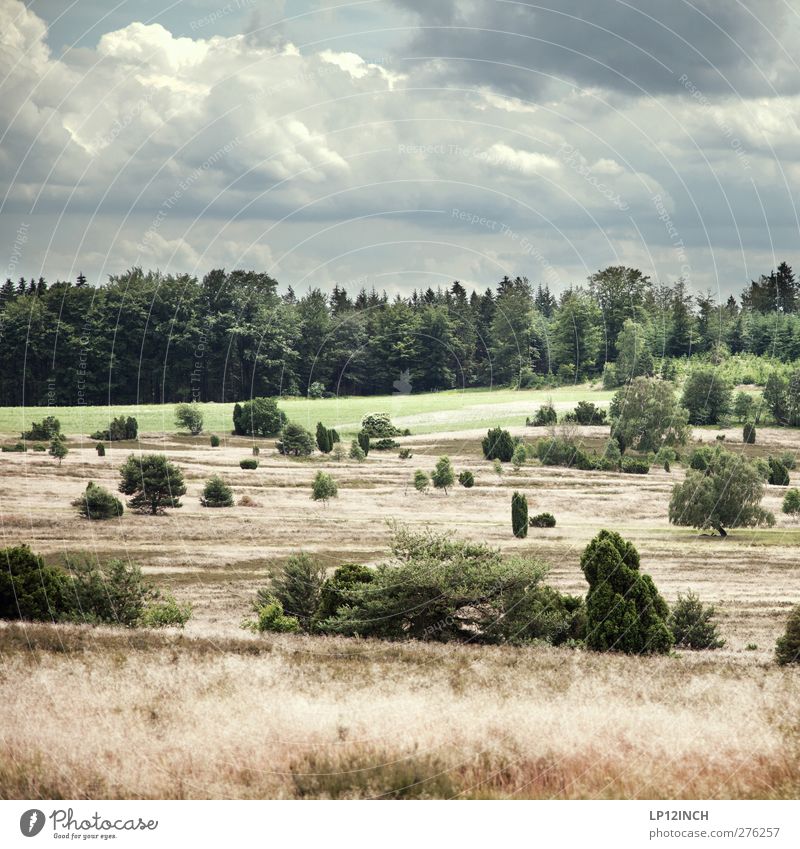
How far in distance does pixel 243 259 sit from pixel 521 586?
1307 centimetres

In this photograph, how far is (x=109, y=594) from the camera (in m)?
23.0

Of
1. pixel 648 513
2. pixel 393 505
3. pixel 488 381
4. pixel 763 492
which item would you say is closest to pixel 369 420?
pixel 393 505

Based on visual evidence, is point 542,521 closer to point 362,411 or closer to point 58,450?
point 362,411

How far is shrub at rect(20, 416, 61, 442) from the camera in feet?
123

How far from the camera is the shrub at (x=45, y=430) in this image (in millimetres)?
37406

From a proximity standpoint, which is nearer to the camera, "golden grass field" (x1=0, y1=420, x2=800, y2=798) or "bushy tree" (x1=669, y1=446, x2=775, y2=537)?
"golden grass field" (x1=0, y1=420, x2=800, y2=798)

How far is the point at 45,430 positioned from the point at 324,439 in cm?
1171

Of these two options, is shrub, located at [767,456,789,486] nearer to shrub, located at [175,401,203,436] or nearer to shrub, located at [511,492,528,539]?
shrub, located at [511,492,528,539]

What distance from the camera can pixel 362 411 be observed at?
40.5 m

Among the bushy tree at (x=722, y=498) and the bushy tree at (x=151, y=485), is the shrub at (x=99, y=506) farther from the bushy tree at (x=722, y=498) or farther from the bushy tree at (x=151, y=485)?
the bushy tree at (x=722, y=498)

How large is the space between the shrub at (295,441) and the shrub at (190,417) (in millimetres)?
4595

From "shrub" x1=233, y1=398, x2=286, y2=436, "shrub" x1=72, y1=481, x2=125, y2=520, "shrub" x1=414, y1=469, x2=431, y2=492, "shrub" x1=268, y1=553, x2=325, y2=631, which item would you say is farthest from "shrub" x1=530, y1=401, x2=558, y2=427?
"shrub" x1=268, y1=553, x2=325, y2=631

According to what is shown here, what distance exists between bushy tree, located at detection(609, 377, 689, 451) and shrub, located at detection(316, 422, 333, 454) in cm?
1505

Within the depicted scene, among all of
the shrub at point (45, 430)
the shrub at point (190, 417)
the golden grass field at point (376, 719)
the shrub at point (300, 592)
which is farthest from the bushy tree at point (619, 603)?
the shrub at point (45, 430)
